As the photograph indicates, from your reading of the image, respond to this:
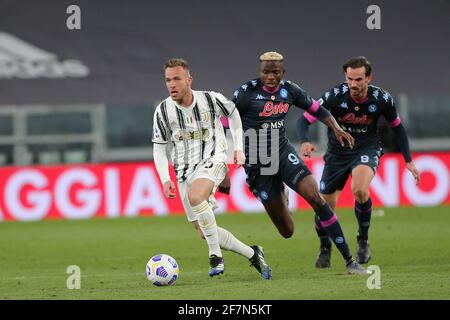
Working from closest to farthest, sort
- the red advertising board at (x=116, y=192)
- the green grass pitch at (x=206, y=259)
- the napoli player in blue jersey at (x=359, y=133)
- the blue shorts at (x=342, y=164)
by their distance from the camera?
the green grass pitch at (x=206, y=259) < the napoli player in blue jersey at (x=359, y=133) < the blue shorts at (x=342, y=164) < the red advertising board at (x=116, y=192)

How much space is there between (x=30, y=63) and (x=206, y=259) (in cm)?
893

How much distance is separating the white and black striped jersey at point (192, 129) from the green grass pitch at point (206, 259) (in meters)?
1.17

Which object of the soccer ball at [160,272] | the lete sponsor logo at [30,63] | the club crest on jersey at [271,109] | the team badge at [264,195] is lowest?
the soccer ball at [160,272]

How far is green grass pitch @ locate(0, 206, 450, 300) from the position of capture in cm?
895

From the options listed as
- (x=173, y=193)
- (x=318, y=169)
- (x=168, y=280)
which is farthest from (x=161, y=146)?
(x=318, y=169)

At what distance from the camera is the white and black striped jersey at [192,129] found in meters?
10.1

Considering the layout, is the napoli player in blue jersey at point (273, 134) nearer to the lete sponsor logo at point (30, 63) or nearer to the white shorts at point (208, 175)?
the white shorts at point (208, 175)

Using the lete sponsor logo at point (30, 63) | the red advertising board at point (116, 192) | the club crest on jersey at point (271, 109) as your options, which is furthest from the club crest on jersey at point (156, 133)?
the lete sponsor logo at point (30, 63)

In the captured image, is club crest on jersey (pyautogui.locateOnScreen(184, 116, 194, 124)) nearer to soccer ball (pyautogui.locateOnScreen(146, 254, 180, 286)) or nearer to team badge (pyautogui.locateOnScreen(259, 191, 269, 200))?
team badge (pyautogui.locateOnScreen(259, 191, 269, 200))

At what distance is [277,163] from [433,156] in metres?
9.75

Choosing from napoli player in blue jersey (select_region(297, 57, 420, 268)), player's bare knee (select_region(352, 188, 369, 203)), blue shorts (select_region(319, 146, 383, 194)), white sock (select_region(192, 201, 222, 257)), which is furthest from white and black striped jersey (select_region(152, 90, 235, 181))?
blue shorts (select_region(319, 146, 383, 194))

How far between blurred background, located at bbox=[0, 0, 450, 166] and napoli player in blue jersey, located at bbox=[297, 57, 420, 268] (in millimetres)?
8024

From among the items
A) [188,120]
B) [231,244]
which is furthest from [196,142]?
[231,244]
